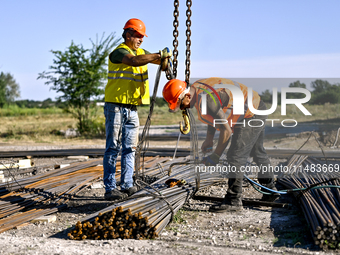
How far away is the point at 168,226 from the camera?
444 centimetres

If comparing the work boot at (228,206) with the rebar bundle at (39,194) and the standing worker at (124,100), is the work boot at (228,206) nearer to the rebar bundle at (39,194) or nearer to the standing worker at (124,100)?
the standing worker at (124,100)

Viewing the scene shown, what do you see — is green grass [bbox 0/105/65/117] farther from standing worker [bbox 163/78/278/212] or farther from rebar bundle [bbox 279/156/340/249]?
standing worker [bbox 163/78/278/212]

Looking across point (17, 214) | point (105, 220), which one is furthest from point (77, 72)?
point (105, 220)

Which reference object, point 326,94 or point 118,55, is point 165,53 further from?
point 326,94

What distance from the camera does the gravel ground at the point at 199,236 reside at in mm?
3637

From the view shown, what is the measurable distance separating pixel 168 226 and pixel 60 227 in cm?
136

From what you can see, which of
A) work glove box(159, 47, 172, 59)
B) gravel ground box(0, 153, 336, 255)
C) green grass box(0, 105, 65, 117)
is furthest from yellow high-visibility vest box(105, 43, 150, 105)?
green grass box(0, 105, 65, 117)

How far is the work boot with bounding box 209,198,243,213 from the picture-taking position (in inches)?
194

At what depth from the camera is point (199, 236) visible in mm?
4098

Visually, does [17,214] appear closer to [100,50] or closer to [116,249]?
[116,249]

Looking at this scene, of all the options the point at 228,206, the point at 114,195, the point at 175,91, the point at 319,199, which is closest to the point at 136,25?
the point at 175,91

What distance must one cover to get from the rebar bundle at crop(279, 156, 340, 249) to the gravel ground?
0.16 meters

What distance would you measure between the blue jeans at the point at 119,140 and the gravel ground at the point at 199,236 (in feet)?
1.73

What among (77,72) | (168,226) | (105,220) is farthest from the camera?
(77,72)
